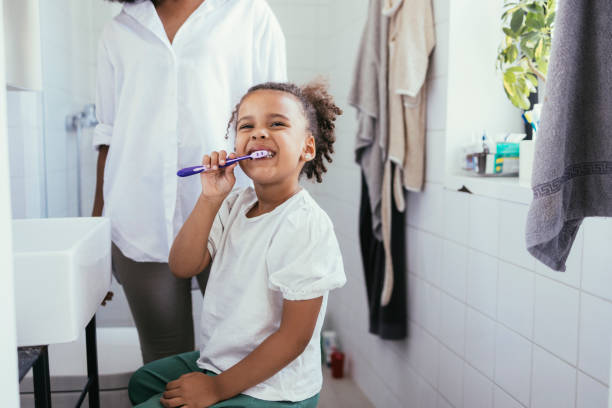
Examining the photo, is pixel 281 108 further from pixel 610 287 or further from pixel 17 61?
pixel 610 287

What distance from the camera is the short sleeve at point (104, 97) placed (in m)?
1.31

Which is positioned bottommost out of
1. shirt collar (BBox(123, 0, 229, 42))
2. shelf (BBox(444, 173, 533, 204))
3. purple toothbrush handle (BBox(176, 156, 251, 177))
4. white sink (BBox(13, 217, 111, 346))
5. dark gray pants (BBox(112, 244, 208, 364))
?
dark gray pants (BBox(112, 244, 208, 364))

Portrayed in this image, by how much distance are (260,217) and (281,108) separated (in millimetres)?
212

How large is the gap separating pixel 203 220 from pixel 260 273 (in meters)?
0.16

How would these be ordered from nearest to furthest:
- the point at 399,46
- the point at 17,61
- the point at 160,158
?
the point at 17,61 < the point at 160,158 < the point at 399,46

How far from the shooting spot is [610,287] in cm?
101

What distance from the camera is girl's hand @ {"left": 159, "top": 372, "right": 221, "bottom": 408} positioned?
0.92 meters

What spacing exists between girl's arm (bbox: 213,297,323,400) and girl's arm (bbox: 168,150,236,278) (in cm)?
23

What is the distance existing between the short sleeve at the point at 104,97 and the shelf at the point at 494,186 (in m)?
0.93

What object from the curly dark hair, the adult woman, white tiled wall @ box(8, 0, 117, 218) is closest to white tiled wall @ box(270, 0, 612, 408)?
the curly dark hair

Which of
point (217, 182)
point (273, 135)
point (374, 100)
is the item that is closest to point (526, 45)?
point (374, 100)

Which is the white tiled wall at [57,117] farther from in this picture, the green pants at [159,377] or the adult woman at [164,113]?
the green pants at [159,377]

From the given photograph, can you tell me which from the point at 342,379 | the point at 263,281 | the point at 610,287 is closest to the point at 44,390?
the point at 263,281

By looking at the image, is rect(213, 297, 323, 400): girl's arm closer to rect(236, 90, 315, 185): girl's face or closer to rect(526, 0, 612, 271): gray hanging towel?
rect(236, 90, 315, 185): girl's face
